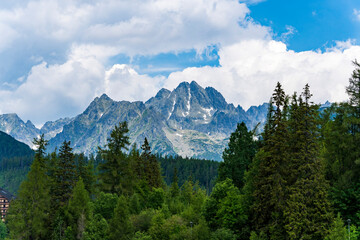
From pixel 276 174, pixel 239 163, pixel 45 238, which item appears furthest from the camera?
pixel 239 163

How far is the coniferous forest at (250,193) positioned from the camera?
38625 mm

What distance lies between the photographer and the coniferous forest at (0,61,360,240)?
38625 mm

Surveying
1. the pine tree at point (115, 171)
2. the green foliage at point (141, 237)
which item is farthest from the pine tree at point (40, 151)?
the green foliage at point (141, 237)

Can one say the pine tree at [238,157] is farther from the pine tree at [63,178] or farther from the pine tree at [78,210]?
the pine tree at [63,178]

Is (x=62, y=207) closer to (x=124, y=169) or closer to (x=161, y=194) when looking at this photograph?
(x=124, y=169)

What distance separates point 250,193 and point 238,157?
14.2m

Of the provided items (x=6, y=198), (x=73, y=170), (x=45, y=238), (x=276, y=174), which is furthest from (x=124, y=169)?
(x=6, y=198)

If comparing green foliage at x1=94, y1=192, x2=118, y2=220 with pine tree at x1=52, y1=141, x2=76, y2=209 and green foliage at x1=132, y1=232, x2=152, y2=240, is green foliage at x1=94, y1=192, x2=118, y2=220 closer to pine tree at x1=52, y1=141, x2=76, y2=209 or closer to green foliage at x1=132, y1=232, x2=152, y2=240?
pine tree at x1=52, y1=141, x2=76, y2=209

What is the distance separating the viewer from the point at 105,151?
6316 cm

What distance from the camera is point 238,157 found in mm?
59062

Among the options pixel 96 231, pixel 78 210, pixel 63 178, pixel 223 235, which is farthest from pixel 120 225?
pixel 63 178

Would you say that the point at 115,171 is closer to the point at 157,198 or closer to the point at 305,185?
the point at 157,198

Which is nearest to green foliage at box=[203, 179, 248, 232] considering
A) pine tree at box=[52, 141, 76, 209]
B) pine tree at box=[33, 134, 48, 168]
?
pine tree at box=[52, 141, 76, 209]

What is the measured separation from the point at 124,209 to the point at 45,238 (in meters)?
17.1
